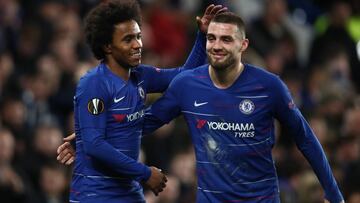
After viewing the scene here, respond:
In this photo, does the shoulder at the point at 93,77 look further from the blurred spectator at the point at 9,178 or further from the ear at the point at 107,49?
the blurred spectator at the point at 9,178

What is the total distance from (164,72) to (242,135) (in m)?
0.81

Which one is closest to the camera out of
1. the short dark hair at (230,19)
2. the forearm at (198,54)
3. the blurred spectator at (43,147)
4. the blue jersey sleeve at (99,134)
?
the blue jersey sleeve at (99,134)

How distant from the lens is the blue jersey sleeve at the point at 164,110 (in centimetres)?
834

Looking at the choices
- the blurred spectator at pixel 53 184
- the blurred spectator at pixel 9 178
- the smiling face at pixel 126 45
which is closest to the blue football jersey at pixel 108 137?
the smiling face at pixel 126 45

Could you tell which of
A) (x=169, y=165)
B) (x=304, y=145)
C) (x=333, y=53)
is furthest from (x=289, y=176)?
(x=304, y=145)

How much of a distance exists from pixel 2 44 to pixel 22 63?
306 mm

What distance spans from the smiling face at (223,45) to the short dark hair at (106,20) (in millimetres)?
507

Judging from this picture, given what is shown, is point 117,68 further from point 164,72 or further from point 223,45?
point 223,45

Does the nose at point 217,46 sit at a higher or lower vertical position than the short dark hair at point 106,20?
lower

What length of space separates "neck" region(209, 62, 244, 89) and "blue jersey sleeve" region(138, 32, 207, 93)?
0.47 m

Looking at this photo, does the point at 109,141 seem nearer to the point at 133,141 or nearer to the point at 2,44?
the point at 133,141

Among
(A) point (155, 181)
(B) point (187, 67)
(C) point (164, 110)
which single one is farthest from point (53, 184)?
(A) point (155, 181)

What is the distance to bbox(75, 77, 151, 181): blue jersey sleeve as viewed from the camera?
309 inches

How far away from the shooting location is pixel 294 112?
810cm
